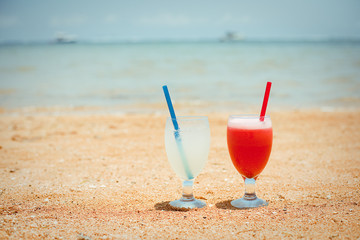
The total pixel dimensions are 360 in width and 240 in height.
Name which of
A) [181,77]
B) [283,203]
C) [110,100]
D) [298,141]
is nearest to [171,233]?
[283,203]

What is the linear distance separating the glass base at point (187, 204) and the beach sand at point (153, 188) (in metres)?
0.06

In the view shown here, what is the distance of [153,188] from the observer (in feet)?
10.3

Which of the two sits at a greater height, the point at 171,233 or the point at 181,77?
the point at 181,77

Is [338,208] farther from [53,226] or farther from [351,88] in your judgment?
[351,88]

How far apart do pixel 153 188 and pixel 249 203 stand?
901mm

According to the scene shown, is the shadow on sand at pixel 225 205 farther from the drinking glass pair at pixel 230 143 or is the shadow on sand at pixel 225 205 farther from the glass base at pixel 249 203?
the drinking glass pair at pixel 230 143

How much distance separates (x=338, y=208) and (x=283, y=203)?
0.37 meters

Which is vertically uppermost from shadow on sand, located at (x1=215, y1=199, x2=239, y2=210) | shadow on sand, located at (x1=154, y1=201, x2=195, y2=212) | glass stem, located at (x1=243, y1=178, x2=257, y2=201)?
glass stem, located at (x1=243, y1=178, x2=257, y2=201)

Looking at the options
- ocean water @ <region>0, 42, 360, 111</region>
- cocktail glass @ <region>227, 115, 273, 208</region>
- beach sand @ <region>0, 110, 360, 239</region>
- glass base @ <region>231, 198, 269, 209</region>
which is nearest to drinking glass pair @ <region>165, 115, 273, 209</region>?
cocktail glass @ <region>227, 115, 273, 208</region>

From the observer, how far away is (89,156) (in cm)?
425

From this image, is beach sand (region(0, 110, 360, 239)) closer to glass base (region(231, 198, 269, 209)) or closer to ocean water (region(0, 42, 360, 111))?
glass base (region(231, 198, 269, 209))

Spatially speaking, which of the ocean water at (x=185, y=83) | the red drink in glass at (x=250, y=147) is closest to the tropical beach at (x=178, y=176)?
the red drink in glass at (x=250, y=147)

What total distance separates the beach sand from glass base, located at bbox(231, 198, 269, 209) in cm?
6

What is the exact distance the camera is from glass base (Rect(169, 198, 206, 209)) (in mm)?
2564
